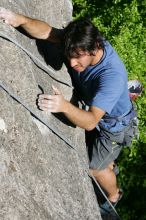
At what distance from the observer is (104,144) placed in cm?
586

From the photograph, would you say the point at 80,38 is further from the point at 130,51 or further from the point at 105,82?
the point at 130,51

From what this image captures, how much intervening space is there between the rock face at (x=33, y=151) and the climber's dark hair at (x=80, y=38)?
40 cm

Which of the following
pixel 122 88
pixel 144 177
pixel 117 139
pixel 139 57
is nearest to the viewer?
pixel 122 88

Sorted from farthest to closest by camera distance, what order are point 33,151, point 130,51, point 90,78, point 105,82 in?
point 130,51
point 90,78
point 105,82
point 33,151

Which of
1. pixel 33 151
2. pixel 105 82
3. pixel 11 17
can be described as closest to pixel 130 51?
pixel 105 82

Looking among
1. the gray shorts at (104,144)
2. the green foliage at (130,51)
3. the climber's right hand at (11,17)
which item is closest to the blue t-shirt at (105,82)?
the gray shorts at (104,144)

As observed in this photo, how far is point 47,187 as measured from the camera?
13.0 ft

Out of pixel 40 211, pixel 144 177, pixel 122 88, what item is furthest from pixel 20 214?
pixel 144 177

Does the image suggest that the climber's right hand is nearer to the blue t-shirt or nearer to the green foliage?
the blue t-shirt

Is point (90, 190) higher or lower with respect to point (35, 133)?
lower

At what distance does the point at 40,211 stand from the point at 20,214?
0.27 meters

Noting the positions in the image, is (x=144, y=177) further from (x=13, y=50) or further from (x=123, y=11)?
(x=13, y=50)

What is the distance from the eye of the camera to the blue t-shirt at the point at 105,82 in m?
4.78

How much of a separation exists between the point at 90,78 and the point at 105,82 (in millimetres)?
272
